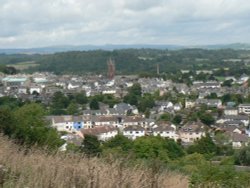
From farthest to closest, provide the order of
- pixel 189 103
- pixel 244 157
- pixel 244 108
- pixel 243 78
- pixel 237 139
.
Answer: pixel 243 78
pixel 189 103
pixel 244 108
pixel 237 139
pixel 244 157

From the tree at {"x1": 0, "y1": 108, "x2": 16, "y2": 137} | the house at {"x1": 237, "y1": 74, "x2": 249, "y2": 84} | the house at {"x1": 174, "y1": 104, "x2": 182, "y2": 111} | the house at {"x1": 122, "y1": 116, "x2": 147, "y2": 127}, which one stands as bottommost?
the house at {"x1": 237, "y1": 74, "x2": 249, "y2": 84}

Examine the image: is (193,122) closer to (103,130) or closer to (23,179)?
(103,130)

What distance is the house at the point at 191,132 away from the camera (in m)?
29.5

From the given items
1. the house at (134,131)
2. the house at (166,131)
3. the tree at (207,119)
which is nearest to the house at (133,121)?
the house at (166,131)

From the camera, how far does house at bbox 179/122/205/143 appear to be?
29.5 m

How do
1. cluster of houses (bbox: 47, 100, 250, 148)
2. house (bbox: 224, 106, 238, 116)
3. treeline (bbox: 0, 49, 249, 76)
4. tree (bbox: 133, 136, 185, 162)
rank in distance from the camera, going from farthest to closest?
treeline (bbox: 0, 49, 249, 76)
house (bbox: 224, 106, 238, 116)
cluster of houses (bbox: 47, 100, 250, 148)
tree (bbox: 133, 136, 185, 162)

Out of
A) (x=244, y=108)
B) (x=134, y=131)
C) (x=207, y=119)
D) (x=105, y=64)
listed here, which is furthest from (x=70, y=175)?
(x=105, y=64)

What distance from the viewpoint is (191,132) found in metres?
29.7

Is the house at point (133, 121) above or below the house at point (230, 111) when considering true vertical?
above

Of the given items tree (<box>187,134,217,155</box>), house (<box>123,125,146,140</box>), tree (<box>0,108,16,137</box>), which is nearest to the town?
house (<box>123,125,146,140</box>)

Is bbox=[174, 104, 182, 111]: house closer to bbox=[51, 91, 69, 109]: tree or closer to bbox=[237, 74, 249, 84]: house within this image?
bbox=[51, 91, 69, 109]: tree

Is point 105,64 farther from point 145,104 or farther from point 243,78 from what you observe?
point 145,104

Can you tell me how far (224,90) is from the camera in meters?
54.5

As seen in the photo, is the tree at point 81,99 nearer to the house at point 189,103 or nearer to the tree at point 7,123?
the house at point 189,103
